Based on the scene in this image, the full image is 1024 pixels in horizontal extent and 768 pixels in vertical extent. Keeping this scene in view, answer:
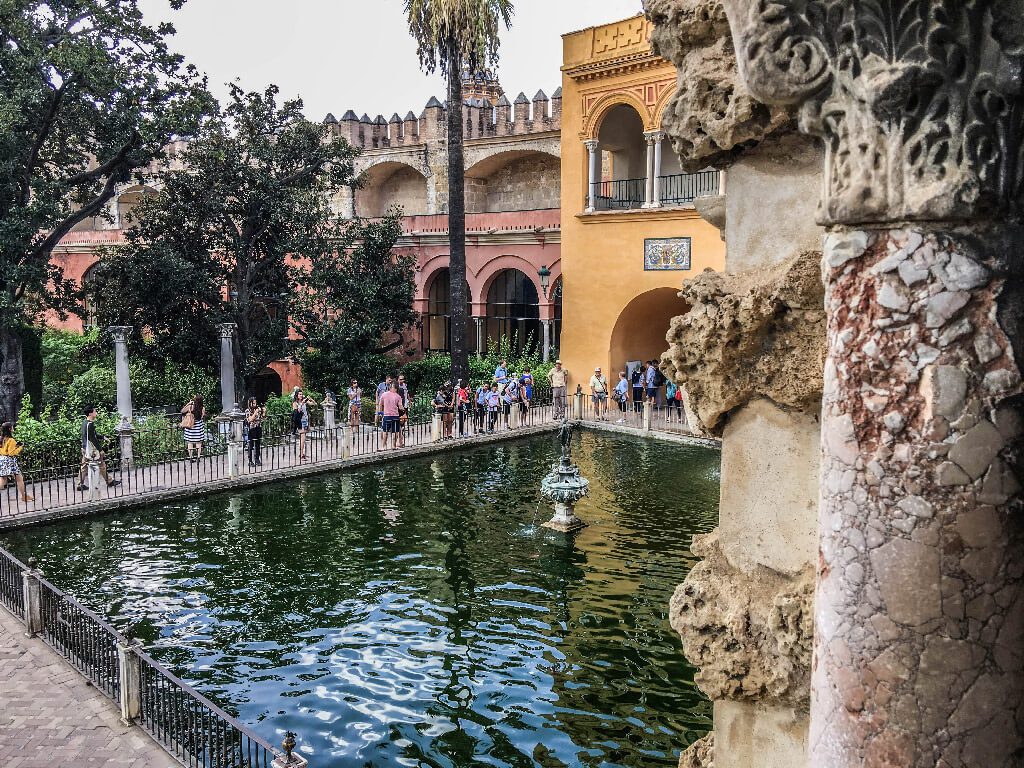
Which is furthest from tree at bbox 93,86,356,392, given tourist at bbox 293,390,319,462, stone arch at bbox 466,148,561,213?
stone arch at bbox 466,148,561,213

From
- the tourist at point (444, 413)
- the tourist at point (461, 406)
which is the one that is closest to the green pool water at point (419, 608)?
the tourist at point (444, 413)

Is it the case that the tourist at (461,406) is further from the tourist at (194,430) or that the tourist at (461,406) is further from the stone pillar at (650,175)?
the stone pillar at (650,175)

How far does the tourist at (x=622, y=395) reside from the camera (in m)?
22.3

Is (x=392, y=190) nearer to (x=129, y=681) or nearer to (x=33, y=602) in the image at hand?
(x=33, y=602)

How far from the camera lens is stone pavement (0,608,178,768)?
6988mm

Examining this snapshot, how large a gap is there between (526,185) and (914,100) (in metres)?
31.6

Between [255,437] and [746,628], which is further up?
[746,628]

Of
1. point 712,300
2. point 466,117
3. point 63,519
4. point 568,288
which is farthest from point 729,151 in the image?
point 466,117

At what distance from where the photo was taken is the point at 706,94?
10.4ft

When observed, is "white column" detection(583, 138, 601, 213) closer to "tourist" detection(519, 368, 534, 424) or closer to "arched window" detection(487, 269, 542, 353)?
"tourist" detection(519, 368, 534, 424)

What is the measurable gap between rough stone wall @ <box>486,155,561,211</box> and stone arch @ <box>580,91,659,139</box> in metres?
7.31

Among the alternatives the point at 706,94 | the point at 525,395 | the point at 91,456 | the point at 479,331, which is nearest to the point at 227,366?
the point at 91,456

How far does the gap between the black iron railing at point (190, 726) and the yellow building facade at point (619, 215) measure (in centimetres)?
1720

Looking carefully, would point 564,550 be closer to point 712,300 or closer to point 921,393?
point 712,300
